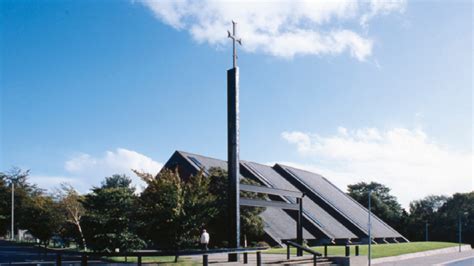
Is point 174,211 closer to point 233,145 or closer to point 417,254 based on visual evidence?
point 233,145

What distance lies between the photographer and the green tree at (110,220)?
68.5 ft

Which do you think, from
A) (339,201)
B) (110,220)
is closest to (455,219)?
(339,201)

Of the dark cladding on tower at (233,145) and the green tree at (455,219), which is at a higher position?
the dark cladding on tower at (233,145)

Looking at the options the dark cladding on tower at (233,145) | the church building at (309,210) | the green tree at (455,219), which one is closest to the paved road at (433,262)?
the church building at (309,210)

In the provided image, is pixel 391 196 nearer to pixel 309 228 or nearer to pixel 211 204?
pixel 309 228

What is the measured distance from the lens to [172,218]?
20.1m

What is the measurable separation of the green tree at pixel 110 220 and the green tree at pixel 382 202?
61.0m

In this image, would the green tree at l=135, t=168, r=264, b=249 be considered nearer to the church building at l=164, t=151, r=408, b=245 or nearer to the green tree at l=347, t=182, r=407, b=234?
the church building at l=164, t=151, r=408, b=245

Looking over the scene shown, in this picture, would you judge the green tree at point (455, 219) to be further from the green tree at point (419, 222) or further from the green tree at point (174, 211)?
the green tree at point (174, 211)

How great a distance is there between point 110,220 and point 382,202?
6734 centimetres

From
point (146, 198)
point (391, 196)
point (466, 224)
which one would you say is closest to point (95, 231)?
point (146, 198)

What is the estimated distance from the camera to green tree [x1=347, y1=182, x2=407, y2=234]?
7618 centimetres

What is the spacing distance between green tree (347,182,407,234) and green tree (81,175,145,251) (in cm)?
6099

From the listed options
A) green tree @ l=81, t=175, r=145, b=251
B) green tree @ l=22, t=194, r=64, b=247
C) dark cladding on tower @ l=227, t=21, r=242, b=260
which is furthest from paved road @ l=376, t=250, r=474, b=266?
green tree @ l=22, t=194, r=64, b=247
